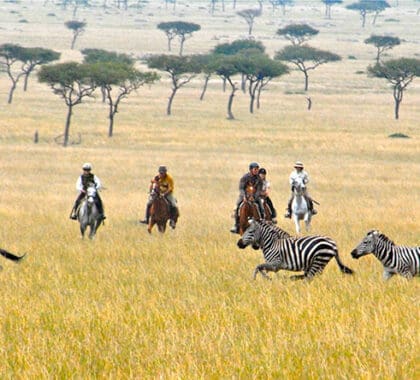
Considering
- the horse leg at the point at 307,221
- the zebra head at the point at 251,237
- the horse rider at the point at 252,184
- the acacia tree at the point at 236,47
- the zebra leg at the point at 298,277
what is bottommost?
the acacia tree at the point at 236,47

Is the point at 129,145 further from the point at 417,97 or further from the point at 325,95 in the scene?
the point at 417,97

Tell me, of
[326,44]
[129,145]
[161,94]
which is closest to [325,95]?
[161,94]

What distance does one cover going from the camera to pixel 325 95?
320ft

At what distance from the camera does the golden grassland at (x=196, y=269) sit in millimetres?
9148

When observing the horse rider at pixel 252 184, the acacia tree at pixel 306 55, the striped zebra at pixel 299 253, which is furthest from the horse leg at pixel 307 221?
the acacia tree at pixel 306 55

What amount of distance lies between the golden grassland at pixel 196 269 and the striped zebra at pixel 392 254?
0.98ft

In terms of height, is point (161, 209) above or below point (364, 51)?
above

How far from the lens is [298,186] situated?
22.8m

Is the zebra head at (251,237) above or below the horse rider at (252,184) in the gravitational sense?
above

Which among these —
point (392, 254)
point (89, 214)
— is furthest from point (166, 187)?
point (392, 254)

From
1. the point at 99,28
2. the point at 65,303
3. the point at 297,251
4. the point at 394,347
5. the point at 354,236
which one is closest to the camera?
the point at 394,347

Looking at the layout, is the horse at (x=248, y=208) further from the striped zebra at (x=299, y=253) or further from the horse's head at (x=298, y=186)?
the striped zebra at (x=299, y=253)

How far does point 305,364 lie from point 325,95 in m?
90.2

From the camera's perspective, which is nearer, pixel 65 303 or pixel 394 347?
pixel 394 347
